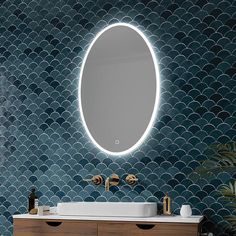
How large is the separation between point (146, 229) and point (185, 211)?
0.36 metres

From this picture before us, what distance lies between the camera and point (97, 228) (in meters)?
3.85

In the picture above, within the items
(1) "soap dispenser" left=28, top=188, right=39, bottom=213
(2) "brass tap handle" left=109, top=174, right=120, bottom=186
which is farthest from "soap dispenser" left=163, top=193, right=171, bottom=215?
(1) "soap dispenser" left=28, top=188, right=39, bottom=213

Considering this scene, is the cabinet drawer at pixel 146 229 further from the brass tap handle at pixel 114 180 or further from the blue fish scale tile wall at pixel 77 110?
the brass tap handle at pixel 114 180

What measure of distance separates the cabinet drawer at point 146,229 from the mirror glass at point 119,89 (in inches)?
29.5

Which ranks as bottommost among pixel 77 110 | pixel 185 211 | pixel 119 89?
pixel 185 211

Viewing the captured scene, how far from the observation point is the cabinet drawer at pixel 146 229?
365 centimetres

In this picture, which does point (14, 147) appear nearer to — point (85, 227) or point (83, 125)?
point (83, 125)

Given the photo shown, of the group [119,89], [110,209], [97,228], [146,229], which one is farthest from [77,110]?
[146,229]

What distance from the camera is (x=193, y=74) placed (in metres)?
4.16

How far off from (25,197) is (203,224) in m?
1.66

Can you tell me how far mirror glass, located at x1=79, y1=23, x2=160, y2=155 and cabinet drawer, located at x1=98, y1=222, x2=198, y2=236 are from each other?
0.75 meters

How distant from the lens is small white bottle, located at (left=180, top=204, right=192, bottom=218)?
3902 mm

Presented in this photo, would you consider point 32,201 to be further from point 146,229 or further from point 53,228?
point 146,229

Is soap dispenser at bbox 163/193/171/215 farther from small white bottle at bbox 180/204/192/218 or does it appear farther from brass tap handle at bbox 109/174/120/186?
brass tap handle at bbox 109/174/120/186
